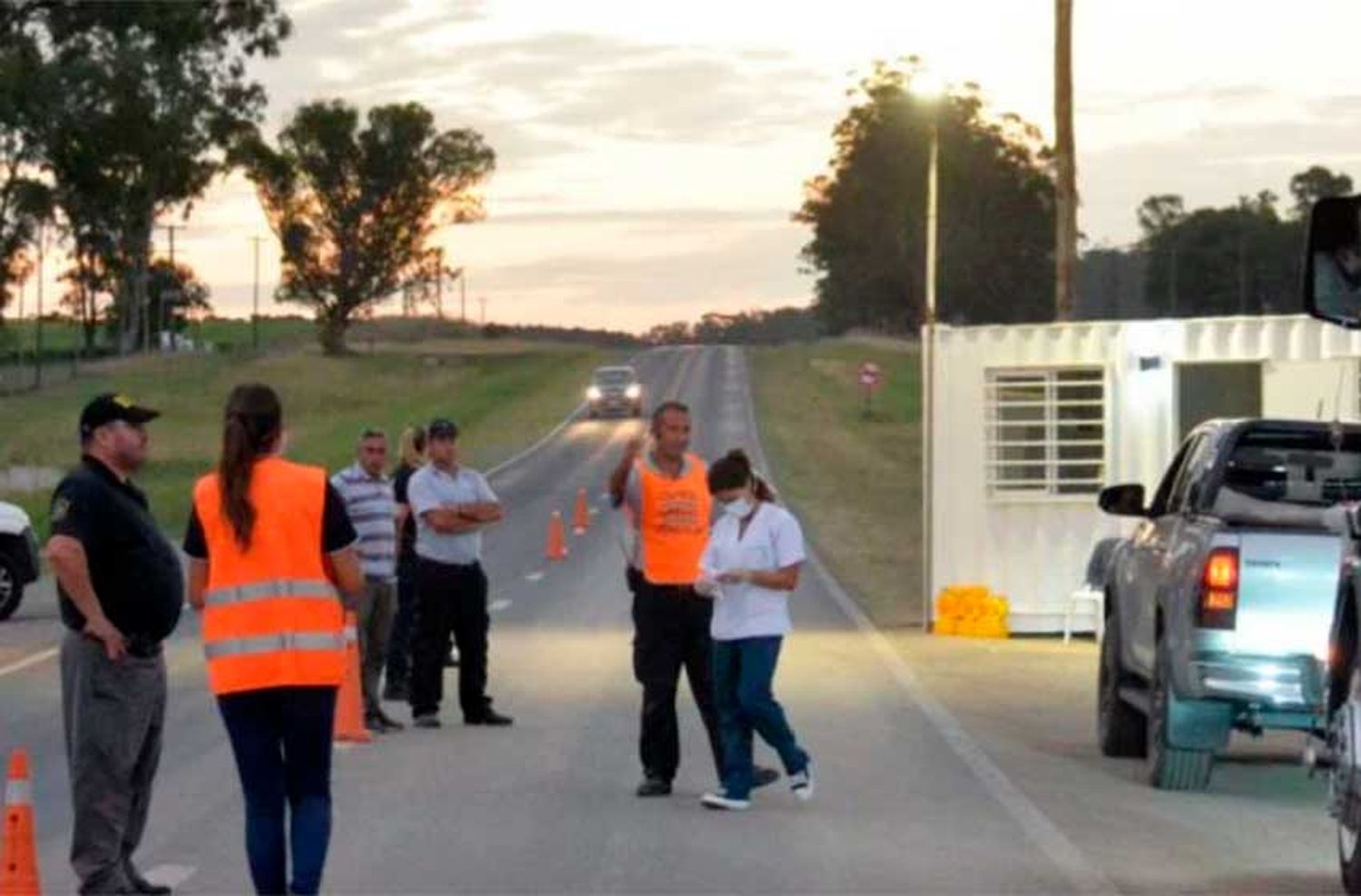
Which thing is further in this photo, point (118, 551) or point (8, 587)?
point (8, 587)

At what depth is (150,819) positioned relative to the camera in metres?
15.2

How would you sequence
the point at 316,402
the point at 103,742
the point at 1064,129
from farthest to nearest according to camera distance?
the point at 316,402 → the point at 1064,129 → the point at 103,742

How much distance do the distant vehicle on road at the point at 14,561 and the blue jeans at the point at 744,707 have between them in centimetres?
1668

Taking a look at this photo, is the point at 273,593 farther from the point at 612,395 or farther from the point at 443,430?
the point at 612,395

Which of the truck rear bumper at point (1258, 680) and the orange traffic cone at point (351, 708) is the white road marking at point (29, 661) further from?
the truck rear bumper at point (1258, 680)

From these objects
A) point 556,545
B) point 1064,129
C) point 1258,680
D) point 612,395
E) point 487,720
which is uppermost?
point 1064,129

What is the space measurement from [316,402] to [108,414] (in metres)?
100

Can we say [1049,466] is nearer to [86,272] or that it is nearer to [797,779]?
[797,779]

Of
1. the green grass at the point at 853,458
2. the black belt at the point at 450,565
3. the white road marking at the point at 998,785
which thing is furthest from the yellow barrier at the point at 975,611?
the black belt at the point at 450,565

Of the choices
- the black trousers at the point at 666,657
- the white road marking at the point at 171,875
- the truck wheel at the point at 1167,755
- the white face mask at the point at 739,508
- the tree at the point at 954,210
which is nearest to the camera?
the white road marking at the point at 171,875

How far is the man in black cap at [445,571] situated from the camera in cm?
1961

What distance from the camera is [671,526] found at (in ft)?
53.5

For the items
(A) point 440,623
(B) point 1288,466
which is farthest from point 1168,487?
(A) point 440,623

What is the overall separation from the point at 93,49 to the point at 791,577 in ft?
145
